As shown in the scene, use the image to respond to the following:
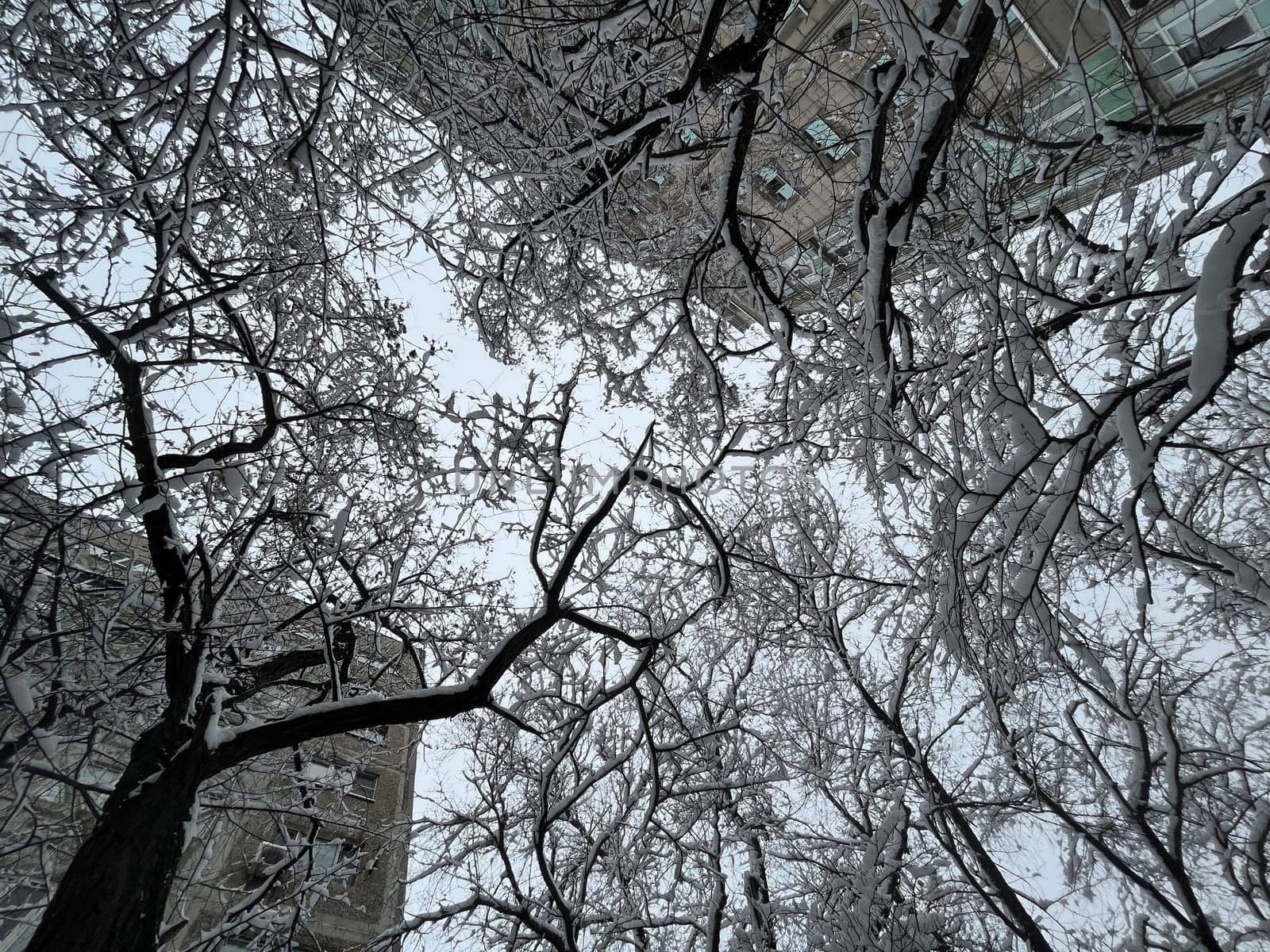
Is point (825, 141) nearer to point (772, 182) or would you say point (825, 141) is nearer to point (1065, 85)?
point (772, 182)

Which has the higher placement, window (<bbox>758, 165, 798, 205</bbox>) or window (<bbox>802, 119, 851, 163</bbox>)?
window (<bbox>758, 165, 798, 205</bbox>)

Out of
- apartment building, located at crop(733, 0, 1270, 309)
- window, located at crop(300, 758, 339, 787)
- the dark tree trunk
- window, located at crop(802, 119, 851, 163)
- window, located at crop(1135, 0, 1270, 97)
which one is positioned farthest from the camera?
window, located at crop(300, 758, 339, 787)

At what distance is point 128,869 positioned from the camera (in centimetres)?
364

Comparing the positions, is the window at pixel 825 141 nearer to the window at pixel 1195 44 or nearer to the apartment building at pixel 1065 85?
the apartment building at pixel 1065 85

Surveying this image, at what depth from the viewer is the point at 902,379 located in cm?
412

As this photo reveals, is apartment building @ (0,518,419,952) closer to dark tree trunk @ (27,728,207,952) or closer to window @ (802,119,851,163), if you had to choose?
dark tree trunk @ (27,728,207,952)

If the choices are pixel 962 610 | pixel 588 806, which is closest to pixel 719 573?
pixel 962 610

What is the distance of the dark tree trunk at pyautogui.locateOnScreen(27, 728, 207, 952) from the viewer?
3.41 metres

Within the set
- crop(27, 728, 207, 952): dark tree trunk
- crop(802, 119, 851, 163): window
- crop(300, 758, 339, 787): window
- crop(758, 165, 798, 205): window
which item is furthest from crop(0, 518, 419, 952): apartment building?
crop(758, 165, 798, 205): window

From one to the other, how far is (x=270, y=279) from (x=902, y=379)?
232 inches

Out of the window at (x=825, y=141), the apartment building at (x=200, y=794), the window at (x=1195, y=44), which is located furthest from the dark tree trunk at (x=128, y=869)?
the window at (x=1195, y=44)

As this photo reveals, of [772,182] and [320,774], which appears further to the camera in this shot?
[320,774]

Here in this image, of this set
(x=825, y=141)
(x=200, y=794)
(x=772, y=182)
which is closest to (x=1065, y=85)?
(x=825, y=141)

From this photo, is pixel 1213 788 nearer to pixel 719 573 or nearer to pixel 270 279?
pixel 719 573
